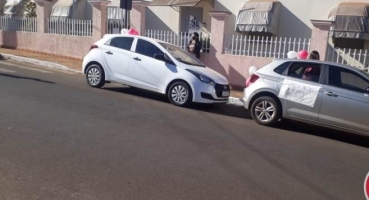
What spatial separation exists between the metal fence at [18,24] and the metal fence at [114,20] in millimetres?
4011

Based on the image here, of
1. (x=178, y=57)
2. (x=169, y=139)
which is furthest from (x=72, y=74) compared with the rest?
(x=169, y=139)

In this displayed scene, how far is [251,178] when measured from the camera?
16.0 feet

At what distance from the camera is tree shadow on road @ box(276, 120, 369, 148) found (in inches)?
304

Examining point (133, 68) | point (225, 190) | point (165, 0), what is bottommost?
point (225, 190)

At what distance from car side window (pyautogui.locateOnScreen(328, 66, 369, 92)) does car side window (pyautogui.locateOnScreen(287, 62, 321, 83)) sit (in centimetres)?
25

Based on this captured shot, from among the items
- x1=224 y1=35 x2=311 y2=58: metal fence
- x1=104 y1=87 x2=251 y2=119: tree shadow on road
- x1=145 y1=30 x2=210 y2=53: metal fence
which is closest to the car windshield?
x1=104 y1=87 x2=251 y2=119: tree shadow on road

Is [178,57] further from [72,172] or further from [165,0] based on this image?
[165,0]

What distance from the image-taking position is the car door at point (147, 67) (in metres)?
9.55

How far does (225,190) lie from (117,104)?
473cm

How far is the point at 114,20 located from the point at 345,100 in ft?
37.4

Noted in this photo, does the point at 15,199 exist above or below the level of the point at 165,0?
below

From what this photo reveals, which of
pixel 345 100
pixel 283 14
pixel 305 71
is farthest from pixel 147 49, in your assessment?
pixel 283 14

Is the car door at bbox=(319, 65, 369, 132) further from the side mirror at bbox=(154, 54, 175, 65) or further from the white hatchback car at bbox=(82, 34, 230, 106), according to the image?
the side mirror at bbox=(154, 54, 175, 65)

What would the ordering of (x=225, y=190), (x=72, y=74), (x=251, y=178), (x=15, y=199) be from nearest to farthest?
1. (x=15, y=199)
2. (x=225, y=190)
3. (x=251, y=178)
4. (x=72, y=74)
